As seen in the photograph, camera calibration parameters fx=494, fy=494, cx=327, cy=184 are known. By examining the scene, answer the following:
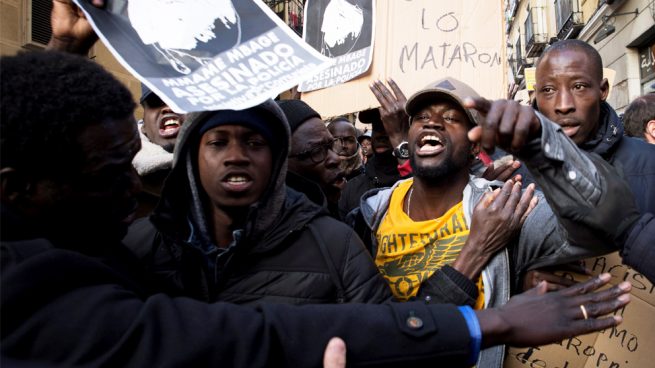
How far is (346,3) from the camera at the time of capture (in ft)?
10.2

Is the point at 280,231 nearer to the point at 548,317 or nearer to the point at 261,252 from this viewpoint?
the point at 261,252

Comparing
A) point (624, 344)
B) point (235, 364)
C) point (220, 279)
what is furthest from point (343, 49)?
point (235, 364)

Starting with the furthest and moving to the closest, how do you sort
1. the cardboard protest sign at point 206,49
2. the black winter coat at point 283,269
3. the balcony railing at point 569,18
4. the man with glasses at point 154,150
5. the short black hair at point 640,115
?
the balcony railing at point 569,18
the short black hair at point 640,115
the man with glasses at point 154,150
the black winter coat at point 283,269
the cardboard protest sign at point 206,49

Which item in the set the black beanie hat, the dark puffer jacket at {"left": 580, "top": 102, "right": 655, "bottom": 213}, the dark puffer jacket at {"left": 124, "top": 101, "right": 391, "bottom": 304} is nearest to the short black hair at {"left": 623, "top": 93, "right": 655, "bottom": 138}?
the dark puffer jacket at {"left": 580, "top": 102, "right": 655, "bottom": 213}

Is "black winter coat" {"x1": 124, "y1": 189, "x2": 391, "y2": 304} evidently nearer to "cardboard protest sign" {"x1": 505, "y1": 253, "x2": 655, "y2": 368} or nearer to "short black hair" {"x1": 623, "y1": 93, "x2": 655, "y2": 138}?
"cardboard protest sign" {"x1": 505, "y1": 253, "x2": 655, "y2": 368}

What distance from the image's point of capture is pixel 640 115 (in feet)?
13.8

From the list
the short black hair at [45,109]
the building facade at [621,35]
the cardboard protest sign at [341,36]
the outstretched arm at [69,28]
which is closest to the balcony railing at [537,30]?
the building facade at [621,35]

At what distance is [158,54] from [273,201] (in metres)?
0.61

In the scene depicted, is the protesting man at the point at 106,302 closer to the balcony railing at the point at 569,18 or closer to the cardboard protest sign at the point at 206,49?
the cardboard protest sign at the point at 206,49

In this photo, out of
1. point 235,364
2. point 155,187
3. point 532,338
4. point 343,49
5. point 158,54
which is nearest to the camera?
point 235,364

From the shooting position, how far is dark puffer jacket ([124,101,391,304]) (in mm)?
1601

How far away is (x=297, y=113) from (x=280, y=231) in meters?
1.32

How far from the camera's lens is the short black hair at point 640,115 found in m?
4.13

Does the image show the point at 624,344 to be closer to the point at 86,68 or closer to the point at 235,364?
the point at 235,364
